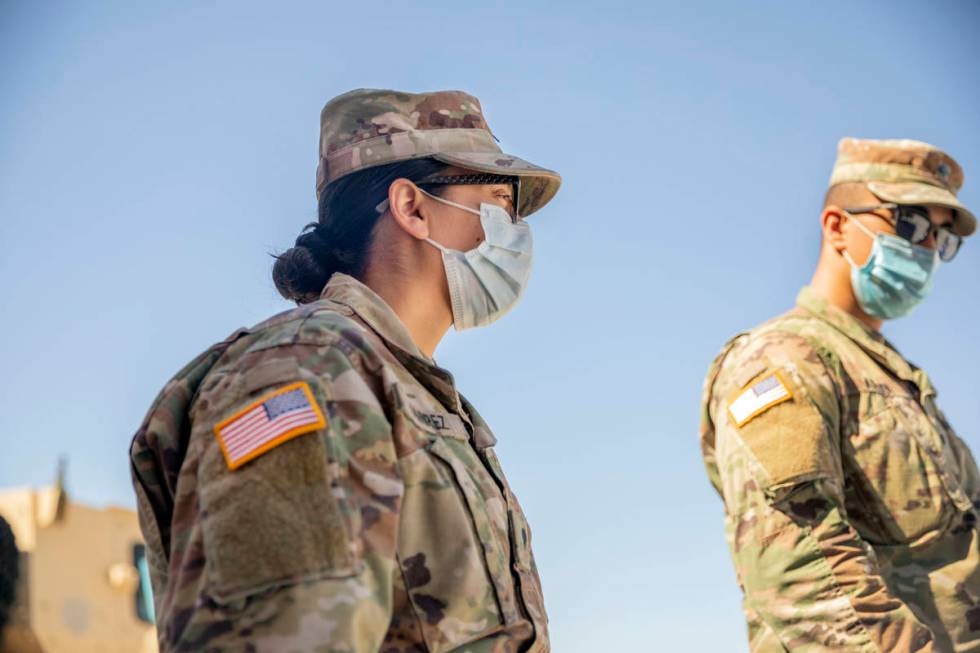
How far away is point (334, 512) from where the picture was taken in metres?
2.73

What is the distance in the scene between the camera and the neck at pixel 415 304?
12.8 feet

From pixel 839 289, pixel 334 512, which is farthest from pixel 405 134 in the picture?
pixel 839 289

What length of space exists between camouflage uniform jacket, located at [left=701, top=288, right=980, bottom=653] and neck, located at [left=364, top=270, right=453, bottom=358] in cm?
196

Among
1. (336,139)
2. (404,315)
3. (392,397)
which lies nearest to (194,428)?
(392,397)

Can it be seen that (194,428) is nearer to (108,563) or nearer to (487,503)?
(487,503)

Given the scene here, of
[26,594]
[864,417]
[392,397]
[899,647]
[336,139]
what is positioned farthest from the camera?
[864,417]

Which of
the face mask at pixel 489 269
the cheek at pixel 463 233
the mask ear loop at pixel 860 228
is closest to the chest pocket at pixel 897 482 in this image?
the mask ear loop at pixel 860 228

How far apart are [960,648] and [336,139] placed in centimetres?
327

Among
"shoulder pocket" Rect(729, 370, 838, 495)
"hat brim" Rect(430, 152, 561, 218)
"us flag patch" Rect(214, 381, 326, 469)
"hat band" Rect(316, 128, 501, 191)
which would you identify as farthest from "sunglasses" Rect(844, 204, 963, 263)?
"us flag patch" Rect(214, 381, 326, 469)

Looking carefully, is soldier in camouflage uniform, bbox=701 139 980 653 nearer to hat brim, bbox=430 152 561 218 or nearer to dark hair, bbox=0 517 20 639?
hat brim, bbox=430 152 561 218

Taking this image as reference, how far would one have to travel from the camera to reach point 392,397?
3.16 meters

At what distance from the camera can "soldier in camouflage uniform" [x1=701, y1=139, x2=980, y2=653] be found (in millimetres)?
5133

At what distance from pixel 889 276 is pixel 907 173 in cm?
58

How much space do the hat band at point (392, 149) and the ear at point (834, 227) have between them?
2.77 meters
